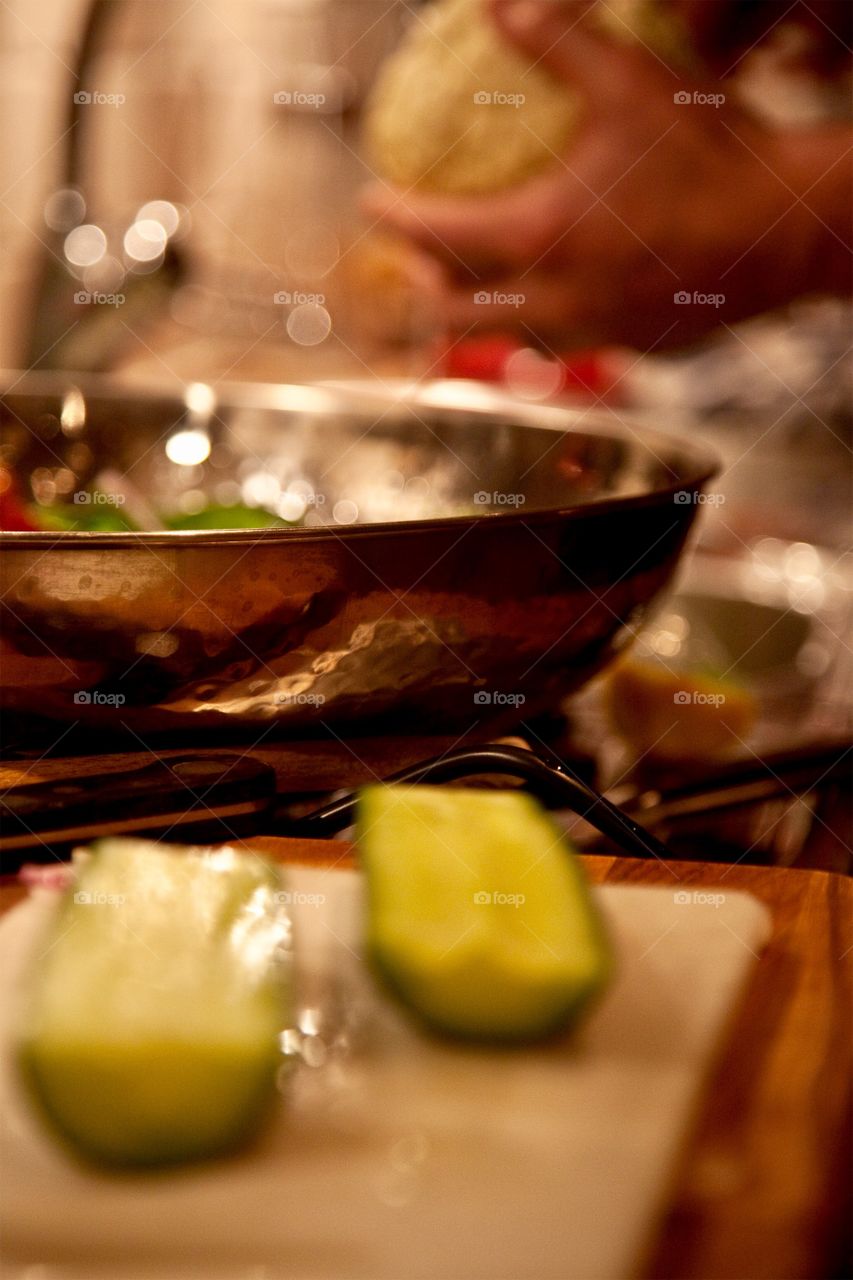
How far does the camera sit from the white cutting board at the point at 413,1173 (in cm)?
19

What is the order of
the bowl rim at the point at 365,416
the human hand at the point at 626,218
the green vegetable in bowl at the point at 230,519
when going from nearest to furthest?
the bowl rim at the point at 365,416, the green vegetable in bowl at the point at 230,519, the human hand at the point at 626,218

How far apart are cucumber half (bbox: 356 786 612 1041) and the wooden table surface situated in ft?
0.11

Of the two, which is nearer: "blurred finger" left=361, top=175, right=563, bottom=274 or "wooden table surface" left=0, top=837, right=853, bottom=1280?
"wooden table surface" left=0, top=837, right=853, bottom=1280

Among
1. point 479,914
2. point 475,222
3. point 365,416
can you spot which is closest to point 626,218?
point 475,222

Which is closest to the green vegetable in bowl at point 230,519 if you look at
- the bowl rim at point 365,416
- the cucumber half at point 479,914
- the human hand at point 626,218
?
the bowl rim at point 365,416

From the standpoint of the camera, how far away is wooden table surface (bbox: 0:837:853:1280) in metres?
0.19

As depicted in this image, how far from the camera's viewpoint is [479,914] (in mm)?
249

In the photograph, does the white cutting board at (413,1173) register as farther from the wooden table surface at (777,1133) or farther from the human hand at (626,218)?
the human hand at (626,218)

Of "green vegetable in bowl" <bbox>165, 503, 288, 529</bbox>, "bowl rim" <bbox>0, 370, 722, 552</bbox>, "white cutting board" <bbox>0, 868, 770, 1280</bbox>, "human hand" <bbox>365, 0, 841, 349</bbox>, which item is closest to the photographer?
"white cutting board" <bbox>0, 868, 770, 1280</bbox>

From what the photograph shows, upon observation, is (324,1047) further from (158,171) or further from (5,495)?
(158,171)

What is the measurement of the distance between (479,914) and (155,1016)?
0.23 feet

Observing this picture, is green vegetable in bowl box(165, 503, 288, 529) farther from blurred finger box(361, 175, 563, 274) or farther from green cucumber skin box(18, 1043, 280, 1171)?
blurred finger box(361, 175, 563, 274)

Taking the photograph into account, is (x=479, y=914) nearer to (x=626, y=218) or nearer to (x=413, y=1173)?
(x=413, y=1173)

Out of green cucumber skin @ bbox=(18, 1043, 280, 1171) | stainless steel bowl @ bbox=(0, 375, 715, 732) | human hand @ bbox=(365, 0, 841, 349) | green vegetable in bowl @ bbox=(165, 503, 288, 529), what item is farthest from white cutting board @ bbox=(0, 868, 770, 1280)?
human hand @ bbox=(365, 0, 841, 349)
